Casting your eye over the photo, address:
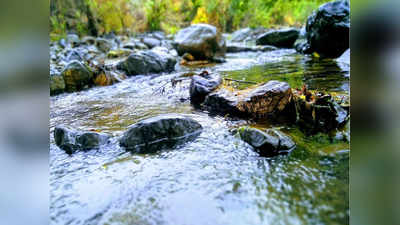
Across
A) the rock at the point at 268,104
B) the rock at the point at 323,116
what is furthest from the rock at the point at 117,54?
the rock at the point at 323,116

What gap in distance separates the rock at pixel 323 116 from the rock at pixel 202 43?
17.9 feet

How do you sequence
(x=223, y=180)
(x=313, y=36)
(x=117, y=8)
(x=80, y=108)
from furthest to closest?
(x=117, y=8), (x=313, y=36), (x=80, y=108), (x=223, y=180)

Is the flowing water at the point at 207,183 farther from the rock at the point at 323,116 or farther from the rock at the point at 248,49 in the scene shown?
the rock at the point at 248,49

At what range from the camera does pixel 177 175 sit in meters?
1.62

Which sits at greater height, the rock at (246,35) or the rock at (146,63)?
the rock at (246,35)

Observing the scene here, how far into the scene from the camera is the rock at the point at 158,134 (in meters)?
2.05

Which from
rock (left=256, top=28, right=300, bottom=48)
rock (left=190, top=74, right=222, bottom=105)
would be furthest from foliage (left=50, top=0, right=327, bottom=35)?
rock (left=190, top=74, right=222, bottom=105)

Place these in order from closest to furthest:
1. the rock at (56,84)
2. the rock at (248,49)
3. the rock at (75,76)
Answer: the rock at (56,84) → the rock at (75,76) → the rock at (248,49)

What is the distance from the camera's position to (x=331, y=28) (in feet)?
21.1

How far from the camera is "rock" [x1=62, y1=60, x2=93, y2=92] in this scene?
4.58 m
